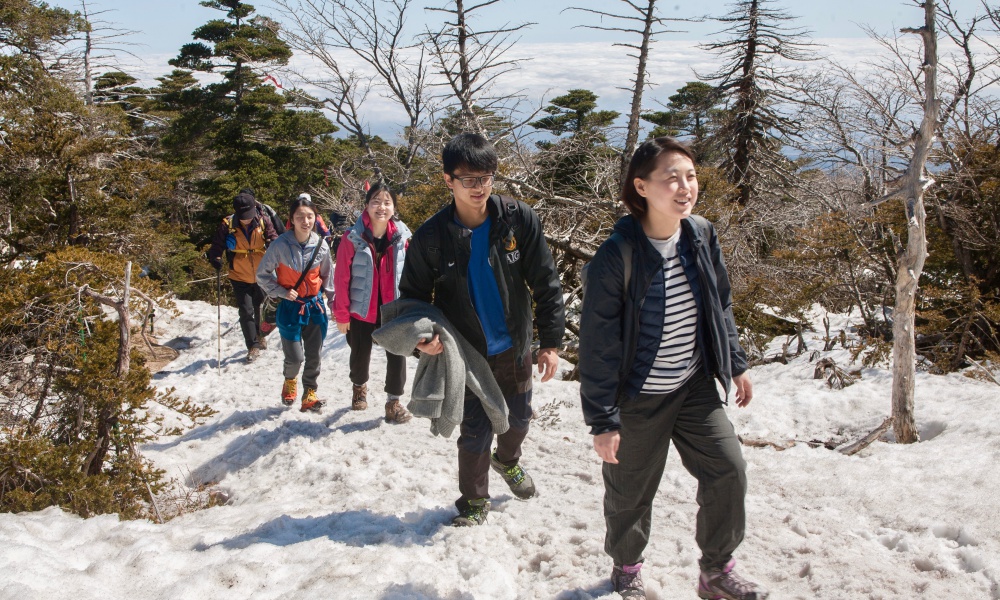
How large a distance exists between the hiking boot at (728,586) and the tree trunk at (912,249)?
9.75ft

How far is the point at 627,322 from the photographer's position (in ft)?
8.05

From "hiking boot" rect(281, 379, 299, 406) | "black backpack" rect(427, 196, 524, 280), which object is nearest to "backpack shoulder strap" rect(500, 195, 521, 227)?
"black backpack" rect(427, 196, 524, 280)

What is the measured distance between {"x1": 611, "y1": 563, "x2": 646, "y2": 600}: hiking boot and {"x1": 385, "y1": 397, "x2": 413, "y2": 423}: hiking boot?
10.6ft

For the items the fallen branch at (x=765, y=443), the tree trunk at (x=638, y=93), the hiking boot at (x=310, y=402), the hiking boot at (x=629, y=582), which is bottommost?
the hiking boot at (x=310, y=402)

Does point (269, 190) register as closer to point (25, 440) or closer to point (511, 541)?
point (25, 440)

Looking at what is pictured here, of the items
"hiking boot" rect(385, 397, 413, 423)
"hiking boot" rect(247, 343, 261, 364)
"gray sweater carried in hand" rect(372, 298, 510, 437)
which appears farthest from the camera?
"hiking boot" rect(247, 343, 261, 364)

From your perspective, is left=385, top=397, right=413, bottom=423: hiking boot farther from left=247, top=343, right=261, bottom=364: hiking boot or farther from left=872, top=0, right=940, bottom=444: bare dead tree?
left=872, top=0, right=940, bottom=444: bare dead tree

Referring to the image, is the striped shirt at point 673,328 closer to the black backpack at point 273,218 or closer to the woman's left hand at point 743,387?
the woman's left hand at point 743,387

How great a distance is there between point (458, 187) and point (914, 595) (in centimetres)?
278

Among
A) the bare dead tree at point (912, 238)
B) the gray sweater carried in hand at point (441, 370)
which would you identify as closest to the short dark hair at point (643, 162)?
the gray sweater carried in hand at point (441, 370)

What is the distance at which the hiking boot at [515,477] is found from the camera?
3842mm

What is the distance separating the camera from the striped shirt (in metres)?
2.51

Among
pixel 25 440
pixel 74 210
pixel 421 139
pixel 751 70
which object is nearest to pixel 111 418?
pixel 25 440

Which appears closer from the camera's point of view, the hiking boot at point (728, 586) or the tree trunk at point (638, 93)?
the hiking boot at point (728, 586)
